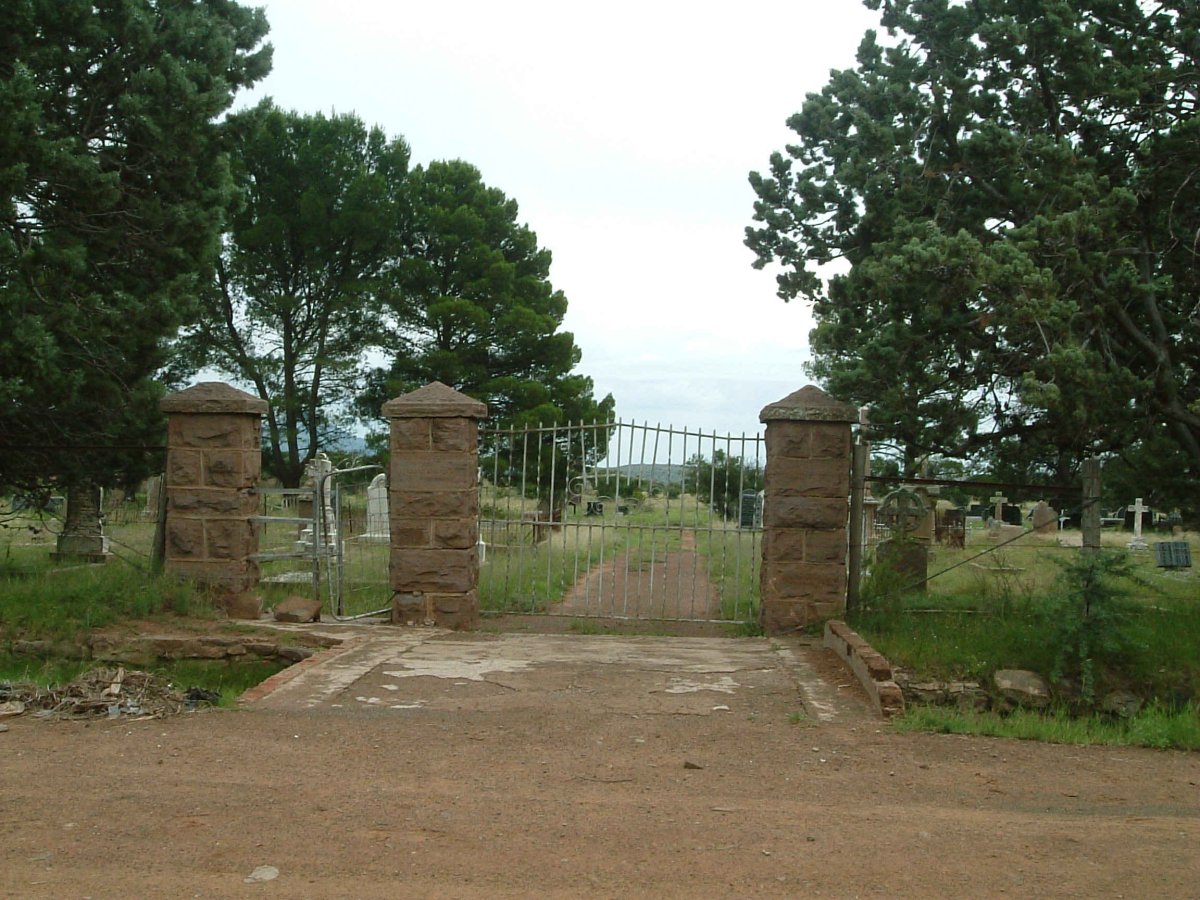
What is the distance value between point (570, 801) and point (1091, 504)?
20.8ft

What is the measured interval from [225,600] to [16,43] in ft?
23.5

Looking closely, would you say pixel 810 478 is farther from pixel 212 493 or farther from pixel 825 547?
pixel 212 493

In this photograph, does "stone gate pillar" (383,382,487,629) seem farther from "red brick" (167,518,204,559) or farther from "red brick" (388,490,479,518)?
"red brick" (167,518,204,559)

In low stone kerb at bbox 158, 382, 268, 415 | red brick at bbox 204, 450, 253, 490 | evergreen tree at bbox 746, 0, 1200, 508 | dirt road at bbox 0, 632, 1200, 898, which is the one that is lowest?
dirt road at bbox 0, 632, 1200, 898

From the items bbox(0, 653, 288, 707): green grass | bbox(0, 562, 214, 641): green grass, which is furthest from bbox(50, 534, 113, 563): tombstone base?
bbox(0, 653, 288, 707): green grass

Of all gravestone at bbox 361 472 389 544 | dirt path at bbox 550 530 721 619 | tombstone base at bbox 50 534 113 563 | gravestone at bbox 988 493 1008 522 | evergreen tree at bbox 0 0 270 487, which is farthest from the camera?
gravestone at bbox 988 493 1008 522

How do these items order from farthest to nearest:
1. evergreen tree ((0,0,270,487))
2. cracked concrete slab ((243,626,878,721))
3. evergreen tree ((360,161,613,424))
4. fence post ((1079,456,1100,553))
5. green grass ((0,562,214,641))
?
evergreen tree ((360,161,613,424)), evergreen tree ((0,0,270,487)), fence post ((1079,456,1100,553)), green grass ((0,562,214,641)), cracked concrete slab ((243,626,878,721))

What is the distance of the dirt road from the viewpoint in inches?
180

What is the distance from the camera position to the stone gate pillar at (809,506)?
1045 centimetres

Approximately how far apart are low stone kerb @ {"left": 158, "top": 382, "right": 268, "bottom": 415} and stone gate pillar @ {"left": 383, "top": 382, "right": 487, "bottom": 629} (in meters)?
1.30

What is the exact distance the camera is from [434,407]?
35.0 feet

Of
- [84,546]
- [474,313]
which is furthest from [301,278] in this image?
[84,546]

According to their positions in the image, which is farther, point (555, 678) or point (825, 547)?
point (825, 547)

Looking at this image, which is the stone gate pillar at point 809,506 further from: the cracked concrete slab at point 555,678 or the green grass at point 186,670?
the green grass at point 186,670
